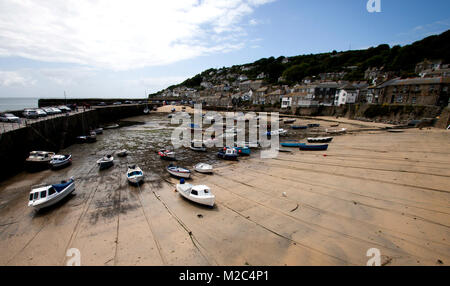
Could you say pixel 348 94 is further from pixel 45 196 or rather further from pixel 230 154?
pixel 45 196

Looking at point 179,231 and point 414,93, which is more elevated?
point 414,93

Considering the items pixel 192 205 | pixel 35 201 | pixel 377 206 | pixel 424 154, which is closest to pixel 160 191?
pixel 192 205

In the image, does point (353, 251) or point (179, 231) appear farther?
point (179, 231)

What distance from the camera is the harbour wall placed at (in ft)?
72.9

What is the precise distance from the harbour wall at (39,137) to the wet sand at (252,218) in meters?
2.91

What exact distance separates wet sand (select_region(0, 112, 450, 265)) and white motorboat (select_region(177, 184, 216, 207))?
600 mm

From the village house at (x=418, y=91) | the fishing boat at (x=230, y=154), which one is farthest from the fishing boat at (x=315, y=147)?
the village house at (x=418, y=91)

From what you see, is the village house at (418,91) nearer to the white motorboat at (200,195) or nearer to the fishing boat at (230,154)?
the fishing boat at (230,154)

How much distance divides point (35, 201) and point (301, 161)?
2769cm

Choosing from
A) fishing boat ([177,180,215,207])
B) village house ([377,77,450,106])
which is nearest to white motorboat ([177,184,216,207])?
fishing boat ([177,180,215,207])

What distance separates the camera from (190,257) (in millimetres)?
9914

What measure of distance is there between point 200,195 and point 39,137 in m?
30.8
